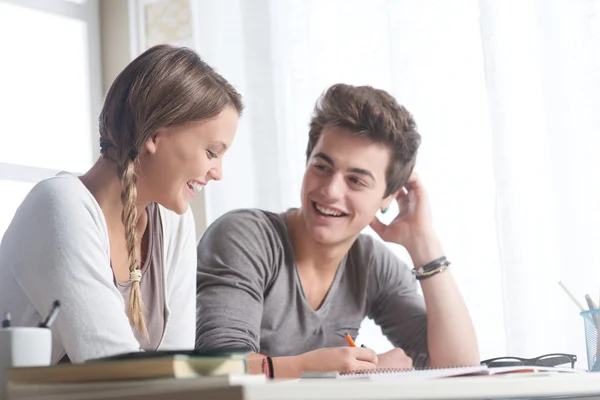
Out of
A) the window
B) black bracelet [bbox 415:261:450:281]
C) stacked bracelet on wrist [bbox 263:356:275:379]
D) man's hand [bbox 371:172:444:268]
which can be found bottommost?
stacked bracelet on wrist [bbox 263:356:275:379]

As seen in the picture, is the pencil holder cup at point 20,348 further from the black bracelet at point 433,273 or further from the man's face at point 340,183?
the black bracelet at point 433,273

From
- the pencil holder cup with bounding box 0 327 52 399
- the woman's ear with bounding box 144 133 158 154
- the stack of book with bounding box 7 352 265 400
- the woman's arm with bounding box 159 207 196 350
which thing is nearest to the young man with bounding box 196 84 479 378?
the woman's arm with bounding box 159 207 196 350

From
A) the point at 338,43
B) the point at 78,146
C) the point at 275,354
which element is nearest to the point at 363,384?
the point at 275,354

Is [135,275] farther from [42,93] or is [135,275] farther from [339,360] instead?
[42,93]

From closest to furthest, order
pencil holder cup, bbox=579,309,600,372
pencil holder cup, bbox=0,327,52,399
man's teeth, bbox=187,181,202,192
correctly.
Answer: pencil holder cup, bbox=0,327,52,399 < pencil holder cup, bbox=579,309,600,372 < man's teeth, bbox=187,181,202,192

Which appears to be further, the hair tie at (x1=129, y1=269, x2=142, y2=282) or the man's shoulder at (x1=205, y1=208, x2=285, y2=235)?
the man's shoulder at (x1=205, y1=208, x2=285, y2=235)

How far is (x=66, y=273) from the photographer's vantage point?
1.08 meters

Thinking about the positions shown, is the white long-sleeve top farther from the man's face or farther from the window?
the window

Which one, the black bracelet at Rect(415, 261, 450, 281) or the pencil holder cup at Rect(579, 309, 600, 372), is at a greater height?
the black bracelet at Rect(415, 261, 450, 281)

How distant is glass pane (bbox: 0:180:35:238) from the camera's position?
313cm

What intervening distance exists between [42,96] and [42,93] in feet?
0.04

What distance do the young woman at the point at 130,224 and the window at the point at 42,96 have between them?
179 cm

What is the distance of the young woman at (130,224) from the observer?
42.7 inches

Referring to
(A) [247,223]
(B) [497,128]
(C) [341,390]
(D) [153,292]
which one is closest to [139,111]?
(D) [153,292]
